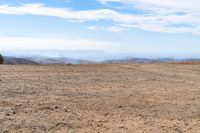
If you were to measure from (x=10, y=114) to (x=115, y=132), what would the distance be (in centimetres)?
282

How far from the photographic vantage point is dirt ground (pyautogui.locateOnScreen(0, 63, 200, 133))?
1012 centimetres

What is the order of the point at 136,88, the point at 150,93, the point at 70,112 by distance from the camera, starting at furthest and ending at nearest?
the point at 136,88, the point at 150,93, the point at 70,112

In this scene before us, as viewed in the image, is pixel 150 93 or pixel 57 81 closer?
pixel 150 93

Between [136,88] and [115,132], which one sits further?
[136,88]

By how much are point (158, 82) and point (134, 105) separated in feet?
20.5

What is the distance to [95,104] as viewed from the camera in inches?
496

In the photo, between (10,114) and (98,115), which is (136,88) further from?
(10,114)

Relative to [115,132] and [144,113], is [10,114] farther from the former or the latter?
[144,113]

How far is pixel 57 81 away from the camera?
682 inches

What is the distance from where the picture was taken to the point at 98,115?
36.8 feet

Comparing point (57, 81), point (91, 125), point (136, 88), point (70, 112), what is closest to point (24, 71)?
point (57, 81)

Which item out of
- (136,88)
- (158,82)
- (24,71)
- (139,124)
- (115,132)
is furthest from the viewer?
(24,71)

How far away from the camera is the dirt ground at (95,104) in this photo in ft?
33.2

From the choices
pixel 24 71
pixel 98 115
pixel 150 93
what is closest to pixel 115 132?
pixel 98 115
